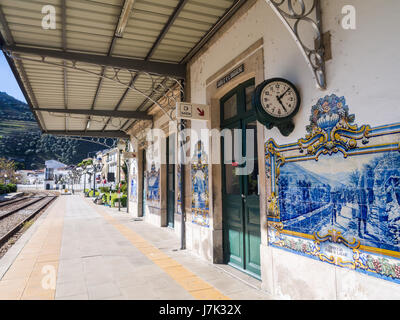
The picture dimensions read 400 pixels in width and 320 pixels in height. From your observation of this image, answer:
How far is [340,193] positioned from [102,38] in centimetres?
527

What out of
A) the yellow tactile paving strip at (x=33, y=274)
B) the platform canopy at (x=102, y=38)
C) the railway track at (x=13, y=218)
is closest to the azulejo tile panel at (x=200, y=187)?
the platform canopy at (x=102, y=38)

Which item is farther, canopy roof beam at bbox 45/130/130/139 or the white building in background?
the white building in background

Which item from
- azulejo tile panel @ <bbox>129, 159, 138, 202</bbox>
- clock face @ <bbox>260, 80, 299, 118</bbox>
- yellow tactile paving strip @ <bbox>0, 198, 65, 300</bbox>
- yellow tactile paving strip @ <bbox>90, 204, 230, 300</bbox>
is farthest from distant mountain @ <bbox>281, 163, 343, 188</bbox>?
azulejo tile panel @ <bbox>129, 159, 138, 202</bbox>

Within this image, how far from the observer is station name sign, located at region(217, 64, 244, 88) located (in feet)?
16.6

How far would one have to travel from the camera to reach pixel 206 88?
20.9 feet

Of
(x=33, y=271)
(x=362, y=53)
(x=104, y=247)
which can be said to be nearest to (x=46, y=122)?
(x=104, y=247)

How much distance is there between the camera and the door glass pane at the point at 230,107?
5.68 m

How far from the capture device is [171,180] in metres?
10.2

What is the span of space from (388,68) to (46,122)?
44.0ft

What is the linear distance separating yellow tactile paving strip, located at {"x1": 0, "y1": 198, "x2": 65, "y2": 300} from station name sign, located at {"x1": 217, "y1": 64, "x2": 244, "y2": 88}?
4556mm

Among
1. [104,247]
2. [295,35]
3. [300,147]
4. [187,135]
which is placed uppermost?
[295,35]

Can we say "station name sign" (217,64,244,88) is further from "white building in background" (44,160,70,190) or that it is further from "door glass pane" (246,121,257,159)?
"white building in background" (44,160,70,190)

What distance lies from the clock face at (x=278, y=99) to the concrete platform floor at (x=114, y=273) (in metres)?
2.57

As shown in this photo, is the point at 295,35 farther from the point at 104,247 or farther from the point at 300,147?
the point at 104,247
